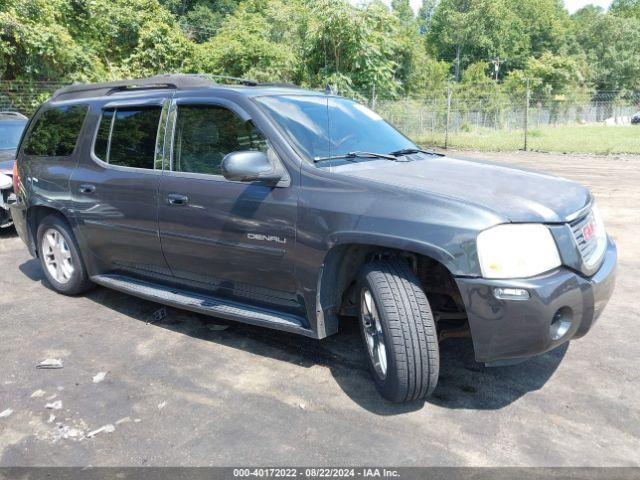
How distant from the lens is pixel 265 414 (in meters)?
3.24

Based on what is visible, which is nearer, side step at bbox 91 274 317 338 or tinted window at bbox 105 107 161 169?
side step at bbox 91 274 317 338

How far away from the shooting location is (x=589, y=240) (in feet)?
10.7

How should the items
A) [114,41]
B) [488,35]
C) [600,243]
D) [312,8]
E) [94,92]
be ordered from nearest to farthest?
[600,243]
[94,92]
[312,8]
[114,41]
[488,35]

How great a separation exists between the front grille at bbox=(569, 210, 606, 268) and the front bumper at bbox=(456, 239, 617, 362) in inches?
5.5

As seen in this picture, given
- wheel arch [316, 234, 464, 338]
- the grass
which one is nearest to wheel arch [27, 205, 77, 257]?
wheel arch [316, 234, 464, 338]

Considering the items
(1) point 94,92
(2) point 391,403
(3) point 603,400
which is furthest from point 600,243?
(1) point 94,92

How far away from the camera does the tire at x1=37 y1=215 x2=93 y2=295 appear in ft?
16.6

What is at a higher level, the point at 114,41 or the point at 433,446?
the point at 114,41

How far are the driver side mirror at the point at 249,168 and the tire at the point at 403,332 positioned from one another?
877mm

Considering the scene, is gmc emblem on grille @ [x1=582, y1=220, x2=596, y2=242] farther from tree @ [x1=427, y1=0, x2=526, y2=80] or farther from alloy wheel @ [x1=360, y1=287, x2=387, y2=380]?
tree @ [x1=427, y1=0, x2=526, y2=80]

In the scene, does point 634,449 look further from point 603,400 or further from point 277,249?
point 277,249

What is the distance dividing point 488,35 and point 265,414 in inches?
3247

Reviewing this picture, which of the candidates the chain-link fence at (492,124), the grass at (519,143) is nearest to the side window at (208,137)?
the grass at (519,143)

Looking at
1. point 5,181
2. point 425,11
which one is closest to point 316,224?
point 5,181
